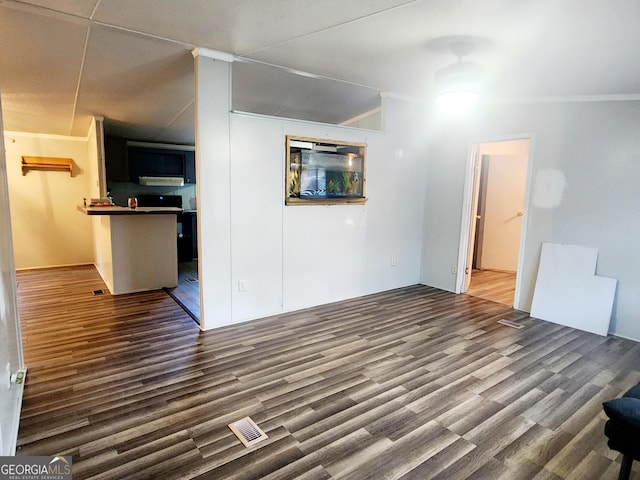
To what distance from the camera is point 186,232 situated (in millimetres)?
7297

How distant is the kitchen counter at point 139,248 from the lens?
462cm

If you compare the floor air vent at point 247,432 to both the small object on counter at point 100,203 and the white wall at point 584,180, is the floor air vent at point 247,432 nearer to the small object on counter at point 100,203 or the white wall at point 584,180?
the white wall at point 584,180

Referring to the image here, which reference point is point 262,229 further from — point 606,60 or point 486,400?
point 606,60

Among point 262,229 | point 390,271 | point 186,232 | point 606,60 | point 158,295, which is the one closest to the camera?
point 606,60

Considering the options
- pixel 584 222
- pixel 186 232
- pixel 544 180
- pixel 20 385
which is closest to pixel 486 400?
pixel 584 222

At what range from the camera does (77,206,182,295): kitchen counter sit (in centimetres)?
462

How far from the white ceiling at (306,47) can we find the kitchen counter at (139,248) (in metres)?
1.44

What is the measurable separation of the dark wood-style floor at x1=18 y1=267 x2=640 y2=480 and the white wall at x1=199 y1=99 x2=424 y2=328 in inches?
14.6

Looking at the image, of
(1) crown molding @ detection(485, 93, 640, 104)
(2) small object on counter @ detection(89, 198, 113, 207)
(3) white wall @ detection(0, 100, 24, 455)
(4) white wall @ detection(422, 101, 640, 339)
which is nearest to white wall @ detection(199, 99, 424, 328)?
(4) white wall @ detection(422, 101, 640, 339)

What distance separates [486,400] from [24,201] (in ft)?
24.4

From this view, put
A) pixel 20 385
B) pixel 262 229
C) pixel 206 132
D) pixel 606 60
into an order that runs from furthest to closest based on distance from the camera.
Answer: pixel 262 229
pixel 206 132
pixel 606 60
pixel 20 385

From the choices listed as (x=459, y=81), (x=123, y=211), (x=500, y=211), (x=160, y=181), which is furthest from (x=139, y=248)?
(x=500, y=211)

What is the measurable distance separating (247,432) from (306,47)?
296 centimetres

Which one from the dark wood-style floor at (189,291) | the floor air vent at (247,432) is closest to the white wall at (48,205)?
the dark wood-style floor at (189,291)
